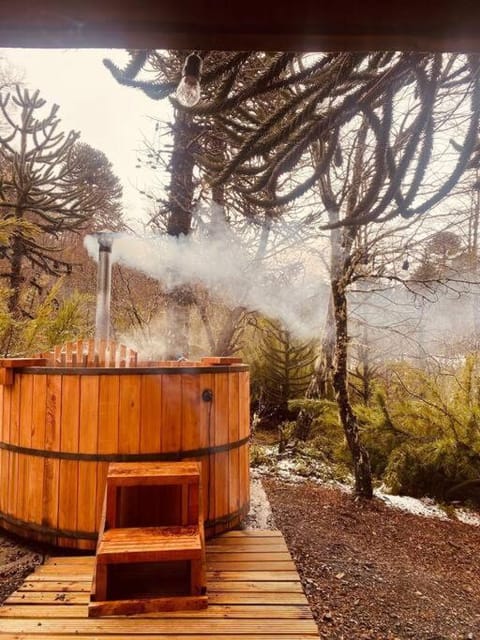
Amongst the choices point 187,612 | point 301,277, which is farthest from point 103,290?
point 301,277

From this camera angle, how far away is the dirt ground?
2389 millimetres

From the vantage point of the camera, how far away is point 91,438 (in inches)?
110

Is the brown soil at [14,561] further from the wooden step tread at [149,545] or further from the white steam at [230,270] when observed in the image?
the white steam at [230,270]

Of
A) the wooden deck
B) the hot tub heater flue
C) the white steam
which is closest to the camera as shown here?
the wooden deck

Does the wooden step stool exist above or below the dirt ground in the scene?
above

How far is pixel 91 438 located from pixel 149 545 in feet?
3.23

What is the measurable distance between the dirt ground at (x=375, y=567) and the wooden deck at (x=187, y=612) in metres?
0.37

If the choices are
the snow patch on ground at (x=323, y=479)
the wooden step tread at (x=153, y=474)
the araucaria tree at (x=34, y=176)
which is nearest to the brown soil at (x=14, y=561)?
the wooden step tread at (x=153, y=474)

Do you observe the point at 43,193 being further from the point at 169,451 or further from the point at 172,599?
the point at 172,599

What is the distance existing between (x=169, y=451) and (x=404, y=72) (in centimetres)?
286

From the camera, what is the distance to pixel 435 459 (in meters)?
4.79

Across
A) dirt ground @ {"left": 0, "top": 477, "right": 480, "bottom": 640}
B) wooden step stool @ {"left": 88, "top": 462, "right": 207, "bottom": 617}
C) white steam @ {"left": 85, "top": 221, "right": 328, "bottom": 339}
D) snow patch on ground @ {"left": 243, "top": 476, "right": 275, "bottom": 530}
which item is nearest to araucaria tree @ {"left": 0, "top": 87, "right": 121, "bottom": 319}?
white steam @ {"left": 85, "top": 221, "right": 328, "bottom": 339}

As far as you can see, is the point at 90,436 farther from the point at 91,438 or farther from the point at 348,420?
the point at 348,420

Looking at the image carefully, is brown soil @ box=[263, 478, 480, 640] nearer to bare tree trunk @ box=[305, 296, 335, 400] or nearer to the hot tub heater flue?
bare tree trunk @ box=[305, 296, 335, 400]
